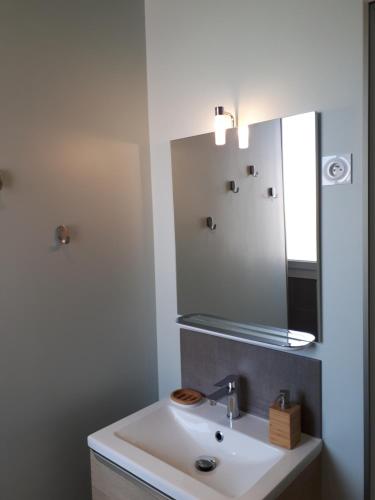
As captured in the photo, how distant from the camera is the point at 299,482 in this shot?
4.48ft

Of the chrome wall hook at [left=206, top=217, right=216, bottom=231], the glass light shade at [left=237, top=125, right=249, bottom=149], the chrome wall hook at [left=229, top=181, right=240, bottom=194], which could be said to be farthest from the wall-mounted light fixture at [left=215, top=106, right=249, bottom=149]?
the chrome wall hook at [left=206, top=217, right=216, bottom=231]

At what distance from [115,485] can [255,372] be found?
64cm

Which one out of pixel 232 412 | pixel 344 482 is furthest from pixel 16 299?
pixel 344 482

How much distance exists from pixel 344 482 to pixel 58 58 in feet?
6.07

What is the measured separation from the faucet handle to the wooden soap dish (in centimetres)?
15

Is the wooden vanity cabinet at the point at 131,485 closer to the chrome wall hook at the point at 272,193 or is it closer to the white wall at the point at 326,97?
the white wall at the point at 326,97

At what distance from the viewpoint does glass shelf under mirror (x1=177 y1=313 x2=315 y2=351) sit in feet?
4.90

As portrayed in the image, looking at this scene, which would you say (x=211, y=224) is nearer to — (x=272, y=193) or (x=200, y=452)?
(x=272, y=193)

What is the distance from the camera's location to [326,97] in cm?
A: 138

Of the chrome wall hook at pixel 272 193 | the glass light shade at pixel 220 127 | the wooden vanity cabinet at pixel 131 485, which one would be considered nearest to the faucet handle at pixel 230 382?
the wooden vanity cabinet at pixel 131 485

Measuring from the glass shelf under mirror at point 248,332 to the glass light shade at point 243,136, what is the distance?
694 mm

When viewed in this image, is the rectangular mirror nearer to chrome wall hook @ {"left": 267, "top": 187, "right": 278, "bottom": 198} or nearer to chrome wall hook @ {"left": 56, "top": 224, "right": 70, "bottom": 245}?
chrome wall hook @ {"left": 267, "top": 187, "right": 278, "bottom": 198}

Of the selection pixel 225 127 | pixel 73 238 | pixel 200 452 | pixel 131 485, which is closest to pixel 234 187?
pixel 225 127

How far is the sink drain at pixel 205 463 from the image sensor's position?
151 cm
